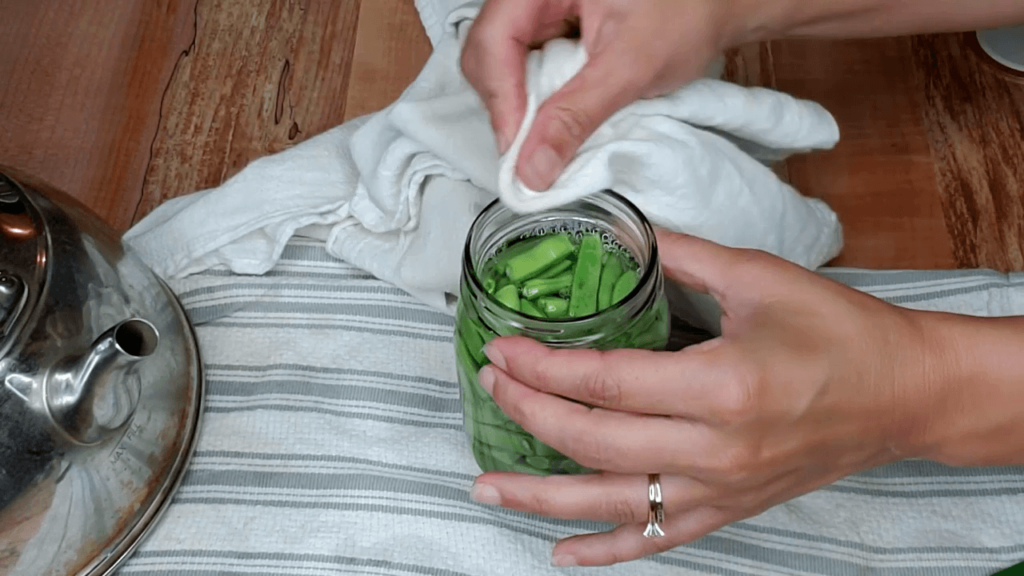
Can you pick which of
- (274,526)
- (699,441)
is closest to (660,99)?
(699,441)

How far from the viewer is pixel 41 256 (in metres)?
0.48

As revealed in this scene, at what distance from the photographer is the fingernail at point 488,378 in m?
0.45

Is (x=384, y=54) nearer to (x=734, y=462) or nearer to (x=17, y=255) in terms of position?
(x=17, y=255)

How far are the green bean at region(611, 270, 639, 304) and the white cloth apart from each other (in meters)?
0.05

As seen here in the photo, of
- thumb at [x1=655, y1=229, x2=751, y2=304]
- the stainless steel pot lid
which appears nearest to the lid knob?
the stainless steel pot lid

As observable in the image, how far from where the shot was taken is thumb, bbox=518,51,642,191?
1.60 feet

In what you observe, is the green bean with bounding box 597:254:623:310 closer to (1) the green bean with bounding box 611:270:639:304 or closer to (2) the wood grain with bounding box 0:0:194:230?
(1) the green bean with bounding box 611:270:639:304

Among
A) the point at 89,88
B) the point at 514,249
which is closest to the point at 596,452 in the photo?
the point at 514,249

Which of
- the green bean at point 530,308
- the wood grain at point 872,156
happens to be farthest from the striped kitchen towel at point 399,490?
the green bean at point 530,308

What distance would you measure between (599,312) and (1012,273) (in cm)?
34

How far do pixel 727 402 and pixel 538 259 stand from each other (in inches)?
5.4

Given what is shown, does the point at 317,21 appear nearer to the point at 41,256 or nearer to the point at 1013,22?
the point at 41,256

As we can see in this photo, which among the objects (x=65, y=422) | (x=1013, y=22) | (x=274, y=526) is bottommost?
(x=274, y=526)

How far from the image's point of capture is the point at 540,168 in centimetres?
48
